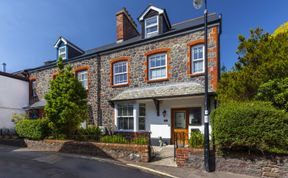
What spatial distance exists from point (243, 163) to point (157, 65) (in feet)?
26.4

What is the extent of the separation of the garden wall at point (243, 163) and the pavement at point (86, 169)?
245mm

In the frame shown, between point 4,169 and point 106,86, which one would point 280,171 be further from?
point 106,86

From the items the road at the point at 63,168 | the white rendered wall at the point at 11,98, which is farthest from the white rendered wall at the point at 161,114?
the white rendered wall at the point at 11,98

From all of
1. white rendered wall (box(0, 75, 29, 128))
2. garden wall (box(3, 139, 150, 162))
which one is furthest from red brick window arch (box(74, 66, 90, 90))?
white rendered wall (box(0, 75, 29, 128))

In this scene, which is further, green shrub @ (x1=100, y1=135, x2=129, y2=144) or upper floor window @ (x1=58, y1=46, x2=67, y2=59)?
upper floor window @ (x1=58, y1=46, x2=67, y2=59)

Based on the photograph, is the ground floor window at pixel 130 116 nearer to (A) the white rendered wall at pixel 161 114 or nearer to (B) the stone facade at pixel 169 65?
(A) the white rendered wall at pixel 161 114

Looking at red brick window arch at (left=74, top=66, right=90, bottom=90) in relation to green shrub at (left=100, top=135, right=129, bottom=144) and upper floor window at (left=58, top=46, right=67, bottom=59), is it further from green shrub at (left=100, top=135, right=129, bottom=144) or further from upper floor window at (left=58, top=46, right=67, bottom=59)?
green shrub at (left=100, top=135, right=129, bottom=144)

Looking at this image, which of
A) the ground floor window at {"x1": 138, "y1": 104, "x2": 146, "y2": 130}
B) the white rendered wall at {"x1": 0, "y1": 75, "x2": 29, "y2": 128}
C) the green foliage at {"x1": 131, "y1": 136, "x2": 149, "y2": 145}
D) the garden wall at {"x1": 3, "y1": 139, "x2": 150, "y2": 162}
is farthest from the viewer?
the white rendered wall at {"x1": 0, "y1": 75, "x2": 29, "y2": 128}

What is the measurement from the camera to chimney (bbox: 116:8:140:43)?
1702 centimetres

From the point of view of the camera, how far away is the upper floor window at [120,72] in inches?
584

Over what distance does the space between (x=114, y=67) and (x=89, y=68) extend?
2.38 meters

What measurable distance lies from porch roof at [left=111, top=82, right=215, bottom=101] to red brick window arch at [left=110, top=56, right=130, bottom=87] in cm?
95

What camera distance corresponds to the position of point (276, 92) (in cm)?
765

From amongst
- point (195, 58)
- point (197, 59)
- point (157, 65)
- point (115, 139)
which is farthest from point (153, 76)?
point (115, 139)
